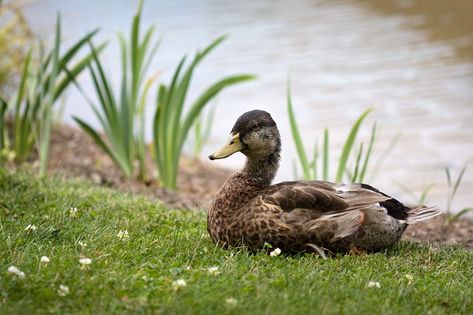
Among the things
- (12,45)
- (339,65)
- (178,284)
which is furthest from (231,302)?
(339,65)

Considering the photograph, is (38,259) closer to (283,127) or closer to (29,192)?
(29,192)

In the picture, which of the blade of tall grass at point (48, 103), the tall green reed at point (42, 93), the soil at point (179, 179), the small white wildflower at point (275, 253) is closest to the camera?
the small white wildflower at point (275, 253)

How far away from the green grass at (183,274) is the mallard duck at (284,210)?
0.12 metres

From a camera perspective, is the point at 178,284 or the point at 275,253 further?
the point at 275,253

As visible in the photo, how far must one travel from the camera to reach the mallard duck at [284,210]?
489 cm

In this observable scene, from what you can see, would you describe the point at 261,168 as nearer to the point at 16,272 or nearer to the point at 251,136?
the point at 251,136

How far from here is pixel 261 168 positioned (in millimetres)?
5316

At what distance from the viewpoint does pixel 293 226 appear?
4.87m

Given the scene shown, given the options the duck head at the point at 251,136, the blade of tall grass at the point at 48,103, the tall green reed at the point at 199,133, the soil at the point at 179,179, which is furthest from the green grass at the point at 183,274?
the tall green reed at the point at 199,133

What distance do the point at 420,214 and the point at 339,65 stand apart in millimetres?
7290

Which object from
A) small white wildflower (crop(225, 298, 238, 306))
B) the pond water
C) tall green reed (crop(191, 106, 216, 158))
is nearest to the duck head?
small white wildflower (crop(225, 298, 238, 306))

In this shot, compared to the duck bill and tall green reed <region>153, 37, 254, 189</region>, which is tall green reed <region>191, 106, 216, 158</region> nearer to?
tall green reed <region>153, 37, 254, 189</region>

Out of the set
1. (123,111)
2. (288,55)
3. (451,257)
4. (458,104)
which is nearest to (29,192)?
(123,111)

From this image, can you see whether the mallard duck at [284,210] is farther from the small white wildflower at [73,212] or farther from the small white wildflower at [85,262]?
the small white wildflower at [85,262]
